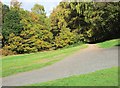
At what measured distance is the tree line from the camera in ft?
67.3

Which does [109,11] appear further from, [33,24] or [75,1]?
[33,24]

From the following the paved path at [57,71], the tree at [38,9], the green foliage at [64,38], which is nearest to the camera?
the paved path at [57,71]

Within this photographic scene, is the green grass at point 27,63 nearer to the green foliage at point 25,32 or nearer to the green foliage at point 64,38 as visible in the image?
the green foliage at point 25,32

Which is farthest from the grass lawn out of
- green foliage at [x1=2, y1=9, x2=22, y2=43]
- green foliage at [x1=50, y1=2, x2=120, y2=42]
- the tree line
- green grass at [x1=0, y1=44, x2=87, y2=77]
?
green foliage at [x1=2, y1=9, x2=22, y2=43]

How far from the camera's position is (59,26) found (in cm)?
2203

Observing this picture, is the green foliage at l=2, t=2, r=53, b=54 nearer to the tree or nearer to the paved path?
the tree

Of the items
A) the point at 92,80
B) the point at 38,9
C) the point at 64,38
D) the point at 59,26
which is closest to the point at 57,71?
the point at 92,80

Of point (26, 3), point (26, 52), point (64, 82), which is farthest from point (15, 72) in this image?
point (26, 3)

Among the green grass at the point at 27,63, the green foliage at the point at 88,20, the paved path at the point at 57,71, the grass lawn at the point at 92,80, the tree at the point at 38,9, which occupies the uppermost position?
the tree at the point at 38,9

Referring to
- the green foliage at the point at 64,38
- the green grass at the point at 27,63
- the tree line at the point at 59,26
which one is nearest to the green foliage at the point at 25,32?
the tree line at the point at 59,26

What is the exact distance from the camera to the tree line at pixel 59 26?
2052 cm

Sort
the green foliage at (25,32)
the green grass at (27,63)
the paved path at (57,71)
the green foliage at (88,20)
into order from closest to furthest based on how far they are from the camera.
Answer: the paved path at (57,71) < the green grass at (27,63) < the green foliage at (25,32) < the green foliage at (88,20)

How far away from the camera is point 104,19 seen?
20906 millimetres

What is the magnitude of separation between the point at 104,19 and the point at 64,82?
15.1 metres
